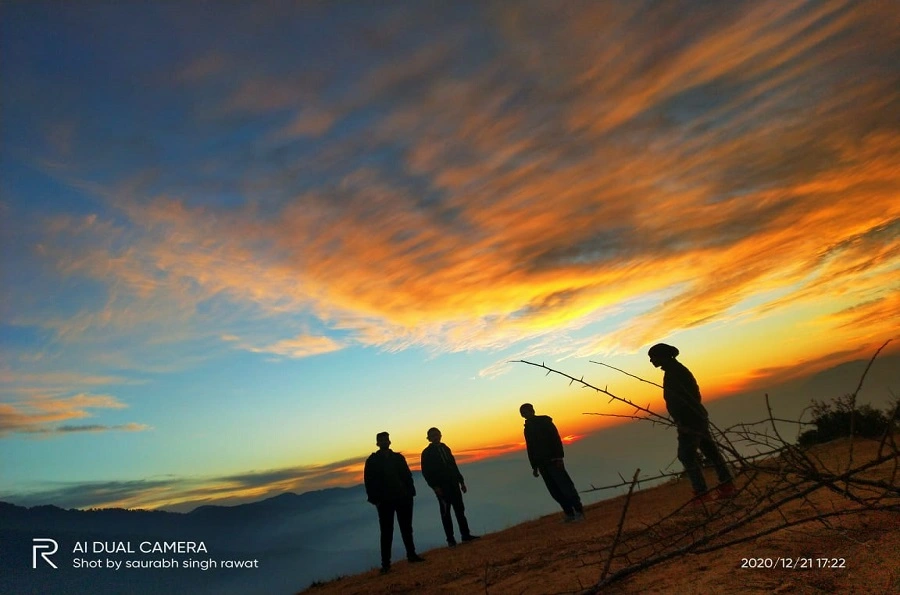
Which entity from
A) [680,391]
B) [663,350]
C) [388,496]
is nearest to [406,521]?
[388,496]

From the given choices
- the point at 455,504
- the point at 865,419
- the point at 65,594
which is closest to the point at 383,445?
the point at 455,504

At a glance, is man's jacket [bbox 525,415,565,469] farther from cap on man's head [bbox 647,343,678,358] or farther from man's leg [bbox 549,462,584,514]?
cap on man's head [bbox 647,343,678,358]

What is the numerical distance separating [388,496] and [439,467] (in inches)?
59.3

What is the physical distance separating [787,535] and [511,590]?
2.41 m

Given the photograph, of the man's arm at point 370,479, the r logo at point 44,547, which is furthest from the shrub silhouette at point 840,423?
the r logo at point 44,547

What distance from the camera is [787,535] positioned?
4062 mm

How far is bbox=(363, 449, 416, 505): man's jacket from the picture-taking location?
904 centimetres

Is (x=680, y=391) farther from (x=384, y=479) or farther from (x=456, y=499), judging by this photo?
(x=384, y=479)

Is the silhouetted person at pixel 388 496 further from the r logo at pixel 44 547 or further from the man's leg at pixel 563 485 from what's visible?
the r logo at pixel 44 547

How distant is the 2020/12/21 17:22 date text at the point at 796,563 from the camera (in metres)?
3.23

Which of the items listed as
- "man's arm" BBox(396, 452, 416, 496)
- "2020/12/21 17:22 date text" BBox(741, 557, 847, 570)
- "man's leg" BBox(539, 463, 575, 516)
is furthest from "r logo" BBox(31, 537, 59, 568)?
"2020/12/21 17:22 date text" BBox(741, 557, 847, 570)

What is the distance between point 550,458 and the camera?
930 cm

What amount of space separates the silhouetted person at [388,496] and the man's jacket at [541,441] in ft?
8.16

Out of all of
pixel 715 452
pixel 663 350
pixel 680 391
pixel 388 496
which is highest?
pixel 663 350
